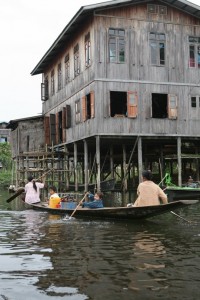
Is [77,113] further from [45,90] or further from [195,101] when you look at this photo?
[45,90]

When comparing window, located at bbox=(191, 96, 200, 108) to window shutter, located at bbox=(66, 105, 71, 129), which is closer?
window, located at bbox=(191, 96, 200, 108)

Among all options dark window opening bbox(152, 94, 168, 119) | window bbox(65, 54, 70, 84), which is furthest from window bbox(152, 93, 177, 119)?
window bbox(65, 54, 70, 84)

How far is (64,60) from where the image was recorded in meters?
26.7

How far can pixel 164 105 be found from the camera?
2659cm

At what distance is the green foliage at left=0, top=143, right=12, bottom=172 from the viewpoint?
5469 cm

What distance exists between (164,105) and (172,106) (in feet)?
14.1

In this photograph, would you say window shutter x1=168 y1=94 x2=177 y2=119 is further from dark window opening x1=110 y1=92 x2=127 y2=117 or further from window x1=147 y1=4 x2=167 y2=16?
dark window opening x1=110 y1=92 x2=127 y2=117

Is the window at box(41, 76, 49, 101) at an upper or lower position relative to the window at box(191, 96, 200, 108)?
upper

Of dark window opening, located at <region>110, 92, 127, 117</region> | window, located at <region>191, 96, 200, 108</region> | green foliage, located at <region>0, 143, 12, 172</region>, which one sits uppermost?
dark window opening, located at <region>110, 92, 127, 117</region>

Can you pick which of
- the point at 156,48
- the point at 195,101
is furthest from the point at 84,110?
the point at 195,101

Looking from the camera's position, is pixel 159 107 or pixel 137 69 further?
pixel 159 107

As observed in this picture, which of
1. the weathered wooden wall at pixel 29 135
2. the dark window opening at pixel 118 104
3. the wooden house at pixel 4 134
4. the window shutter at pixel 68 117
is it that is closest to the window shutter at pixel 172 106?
the dark window opening at pixel 118 104

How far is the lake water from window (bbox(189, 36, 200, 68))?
1236cm

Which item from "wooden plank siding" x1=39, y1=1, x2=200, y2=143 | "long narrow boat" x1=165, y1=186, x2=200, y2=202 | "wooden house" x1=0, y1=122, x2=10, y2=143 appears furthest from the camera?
"wooden house" x1=0, y1=122, x2=10, y2=143
